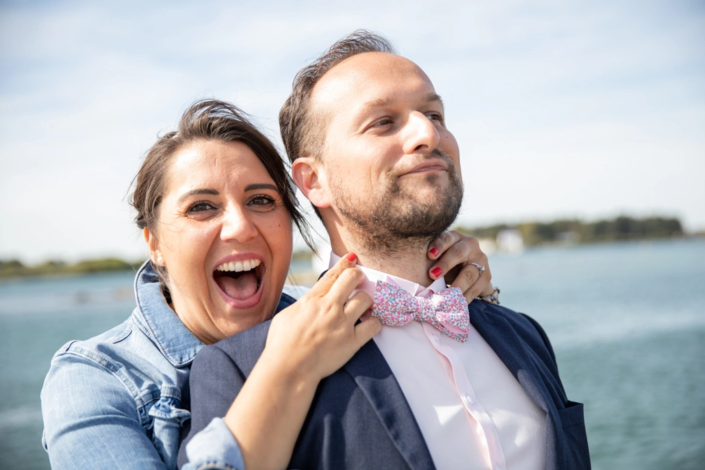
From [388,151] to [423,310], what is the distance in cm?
72

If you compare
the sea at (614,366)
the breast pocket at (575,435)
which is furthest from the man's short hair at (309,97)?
the sea at (614,366)

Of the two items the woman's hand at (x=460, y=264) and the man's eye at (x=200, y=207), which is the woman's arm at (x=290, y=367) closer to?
the woman's hand at (x=460, y=264)

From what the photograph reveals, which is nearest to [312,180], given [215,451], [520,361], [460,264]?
[460,264]

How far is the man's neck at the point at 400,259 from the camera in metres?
2.69

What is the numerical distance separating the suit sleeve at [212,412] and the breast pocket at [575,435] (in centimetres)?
143

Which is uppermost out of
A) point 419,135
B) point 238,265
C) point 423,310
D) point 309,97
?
point 309,97

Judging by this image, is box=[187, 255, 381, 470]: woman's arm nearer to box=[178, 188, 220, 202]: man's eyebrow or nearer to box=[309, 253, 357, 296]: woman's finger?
box=[309, 253, 357, 296]: woman's finger

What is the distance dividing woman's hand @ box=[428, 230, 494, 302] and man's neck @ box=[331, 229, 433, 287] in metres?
0.08

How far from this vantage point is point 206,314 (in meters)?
2.97

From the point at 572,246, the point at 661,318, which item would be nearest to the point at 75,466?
the point at 661,318

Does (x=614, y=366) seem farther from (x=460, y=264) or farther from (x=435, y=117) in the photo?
(x=435, y=117)

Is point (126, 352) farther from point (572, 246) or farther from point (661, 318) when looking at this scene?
point (572, 246)

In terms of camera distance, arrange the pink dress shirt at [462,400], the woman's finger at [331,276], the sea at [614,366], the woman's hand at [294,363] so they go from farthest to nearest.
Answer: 1. the sea at [614,366]
2. the woman's finger at [331,276]
3. the pink dress shirt at [462,400]
4. the woman's hand at [294,363]

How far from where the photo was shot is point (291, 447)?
6.86 ft
